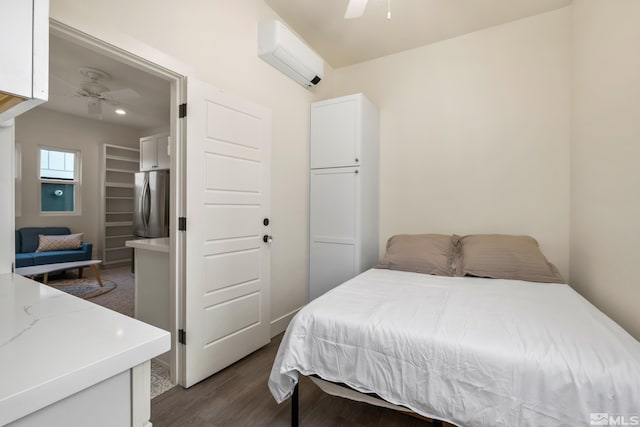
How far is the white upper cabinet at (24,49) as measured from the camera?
0.55 m

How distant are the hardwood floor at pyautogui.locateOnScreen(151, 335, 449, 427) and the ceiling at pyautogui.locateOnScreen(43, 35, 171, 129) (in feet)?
9.61

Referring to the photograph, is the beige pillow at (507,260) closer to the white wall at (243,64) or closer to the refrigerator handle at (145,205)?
the white wall at (243,64)

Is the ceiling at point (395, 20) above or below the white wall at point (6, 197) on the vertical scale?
above

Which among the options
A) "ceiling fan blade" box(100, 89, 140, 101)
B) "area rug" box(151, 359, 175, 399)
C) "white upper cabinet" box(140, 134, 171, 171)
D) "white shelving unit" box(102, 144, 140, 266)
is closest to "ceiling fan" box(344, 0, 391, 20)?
"area rug" box(151, 359, 175, 399)

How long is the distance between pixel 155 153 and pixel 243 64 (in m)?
3.66

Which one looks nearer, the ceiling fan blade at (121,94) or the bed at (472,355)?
the bed at (472,355)

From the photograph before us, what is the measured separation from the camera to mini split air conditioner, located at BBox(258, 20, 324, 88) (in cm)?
247

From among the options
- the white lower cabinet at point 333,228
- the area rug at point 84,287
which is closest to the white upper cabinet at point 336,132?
the white lower cabinet at point 333,228

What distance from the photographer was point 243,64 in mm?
2396

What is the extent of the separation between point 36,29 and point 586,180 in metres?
2.99

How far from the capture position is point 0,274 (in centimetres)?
122

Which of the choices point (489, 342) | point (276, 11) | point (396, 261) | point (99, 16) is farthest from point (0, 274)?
point (276, 11)

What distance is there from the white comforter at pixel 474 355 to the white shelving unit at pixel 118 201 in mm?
5739

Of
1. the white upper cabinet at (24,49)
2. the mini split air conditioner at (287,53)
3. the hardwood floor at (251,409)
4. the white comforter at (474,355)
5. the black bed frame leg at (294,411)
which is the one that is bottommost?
the hardwood floor at (251,409)
